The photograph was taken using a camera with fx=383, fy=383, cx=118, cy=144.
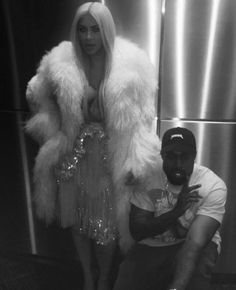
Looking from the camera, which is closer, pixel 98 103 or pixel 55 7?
pixel 98 103

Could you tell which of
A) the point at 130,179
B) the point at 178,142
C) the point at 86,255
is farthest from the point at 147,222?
the point at 86,255

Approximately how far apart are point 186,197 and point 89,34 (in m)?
0.54

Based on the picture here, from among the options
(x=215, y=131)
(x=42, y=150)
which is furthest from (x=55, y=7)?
(x=215, y=131)

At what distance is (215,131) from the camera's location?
1414 mm

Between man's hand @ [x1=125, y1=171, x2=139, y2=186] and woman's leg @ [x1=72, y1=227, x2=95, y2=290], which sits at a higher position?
man's hand @ [x1=125, y1=171, x2=139, y2=186]

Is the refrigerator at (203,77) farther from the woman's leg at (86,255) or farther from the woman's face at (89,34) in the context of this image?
the woman's leg at (86,255)

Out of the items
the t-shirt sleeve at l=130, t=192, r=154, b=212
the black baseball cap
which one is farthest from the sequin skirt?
the black baseball cap

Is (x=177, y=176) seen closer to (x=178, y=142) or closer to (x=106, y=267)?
(x=178, y=142)

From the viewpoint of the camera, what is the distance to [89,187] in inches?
50.9

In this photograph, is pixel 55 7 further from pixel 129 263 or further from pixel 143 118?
pixel 129 263

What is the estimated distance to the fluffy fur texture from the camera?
115 cm

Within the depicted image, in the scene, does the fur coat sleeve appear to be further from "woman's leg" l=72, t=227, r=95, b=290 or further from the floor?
the floor

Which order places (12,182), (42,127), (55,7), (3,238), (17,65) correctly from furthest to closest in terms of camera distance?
(3,238) → (12,182) → (17,65) → (55,7) → (42,127)

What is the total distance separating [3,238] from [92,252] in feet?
1.90
